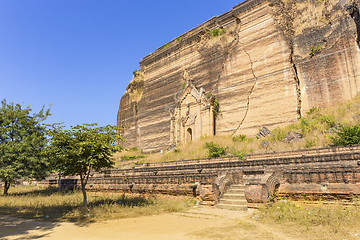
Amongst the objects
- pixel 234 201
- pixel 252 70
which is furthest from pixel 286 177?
pixel 252 70

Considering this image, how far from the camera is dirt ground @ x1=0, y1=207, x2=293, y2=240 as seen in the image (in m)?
5.37

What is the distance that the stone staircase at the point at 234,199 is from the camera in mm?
8162

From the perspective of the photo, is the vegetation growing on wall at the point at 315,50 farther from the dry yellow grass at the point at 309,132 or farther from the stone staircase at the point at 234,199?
the stone staircase at the point at 234,199

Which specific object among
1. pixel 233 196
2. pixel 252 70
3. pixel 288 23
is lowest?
pixel 233 196

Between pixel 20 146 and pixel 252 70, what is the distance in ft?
64.9

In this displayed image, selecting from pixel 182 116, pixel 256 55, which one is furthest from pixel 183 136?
pixel 256 55

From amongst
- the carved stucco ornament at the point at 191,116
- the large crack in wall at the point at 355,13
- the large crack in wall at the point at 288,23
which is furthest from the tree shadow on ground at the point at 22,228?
the large crack in wall at the point at 355,13

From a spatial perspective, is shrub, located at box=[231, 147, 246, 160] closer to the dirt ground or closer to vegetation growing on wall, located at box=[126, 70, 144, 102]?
the dirt ground

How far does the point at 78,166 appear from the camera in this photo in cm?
943

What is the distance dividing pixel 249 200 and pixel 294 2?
22094mm

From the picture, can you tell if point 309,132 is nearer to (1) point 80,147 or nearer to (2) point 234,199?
(2) point 234,199

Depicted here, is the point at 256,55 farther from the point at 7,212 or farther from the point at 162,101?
the point at 7,212

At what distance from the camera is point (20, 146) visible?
15.1 metres

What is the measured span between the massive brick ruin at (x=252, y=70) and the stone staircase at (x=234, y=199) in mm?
12618
